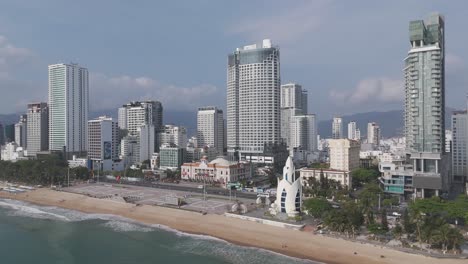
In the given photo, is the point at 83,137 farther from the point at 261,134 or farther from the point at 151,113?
the point at 261,134

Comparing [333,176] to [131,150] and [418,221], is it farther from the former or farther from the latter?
[131,150]

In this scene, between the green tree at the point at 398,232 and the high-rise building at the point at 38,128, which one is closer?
the green tree at the point at 398,232

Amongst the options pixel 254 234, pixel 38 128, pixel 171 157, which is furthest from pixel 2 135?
pixel 254 234

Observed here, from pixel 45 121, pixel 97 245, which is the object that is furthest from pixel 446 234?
pixel 45 121

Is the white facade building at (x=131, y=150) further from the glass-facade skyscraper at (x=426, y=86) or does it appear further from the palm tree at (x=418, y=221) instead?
the palm tree at (x=418, y=221)

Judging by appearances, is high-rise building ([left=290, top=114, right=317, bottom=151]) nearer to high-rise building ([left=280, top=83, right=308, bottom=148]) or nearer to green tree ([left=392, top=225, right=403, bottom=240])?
high-rise building ([left=280, top=83, right=308, bottom=148])

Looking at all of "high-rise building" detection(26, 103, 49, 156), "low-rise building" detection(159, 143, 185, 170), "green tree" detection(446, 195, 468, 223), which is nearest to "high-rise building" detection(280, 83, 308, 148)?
"low-rise building" detection(159, 143, 185, 170)

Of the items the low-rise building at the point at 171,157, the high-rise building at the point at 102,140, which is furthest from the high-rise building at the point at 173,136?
the low-rise building at the point at 171,157
